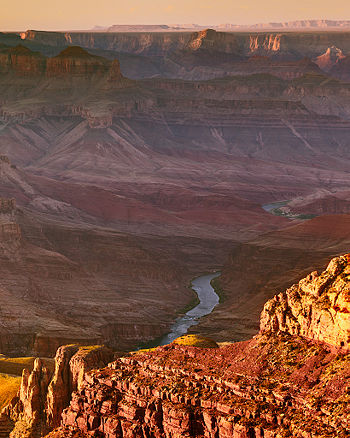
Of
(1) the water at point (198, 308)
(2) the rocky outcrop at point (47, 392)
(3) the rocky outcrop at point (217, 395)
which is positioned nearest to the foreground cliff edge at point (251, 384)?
(3) the rocky outcrop at point (217, 395)

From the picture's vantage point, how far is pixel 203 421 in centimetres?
4953

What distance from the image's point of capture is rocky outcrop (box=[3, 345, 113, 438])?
220ft

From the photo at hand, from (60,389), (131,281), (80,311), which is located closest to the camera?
(60,389)

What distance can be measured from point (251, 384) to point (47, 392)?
22216 mm

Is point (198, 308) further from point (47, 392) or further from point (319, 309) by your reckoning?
point (319, 309)

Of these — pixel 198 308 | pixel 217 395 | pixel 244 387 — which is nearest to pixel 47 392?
pixel 217 395

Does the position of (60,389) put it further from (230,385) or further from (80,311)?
(80,311)

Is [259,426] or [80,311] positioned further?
[80,311]

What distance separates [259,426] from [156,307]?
115 meters

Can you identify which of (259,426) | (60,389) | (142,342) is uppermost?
(142,342)

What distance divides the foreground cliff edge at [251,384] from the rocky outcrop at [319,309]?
46mm

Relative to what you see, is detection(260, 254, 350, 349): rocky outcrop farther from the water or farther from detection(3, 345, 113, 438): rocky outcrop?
the water

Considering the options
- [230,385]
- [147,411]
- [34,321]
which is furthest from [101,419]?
[34,321]

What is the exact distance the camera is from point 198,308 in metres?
162
